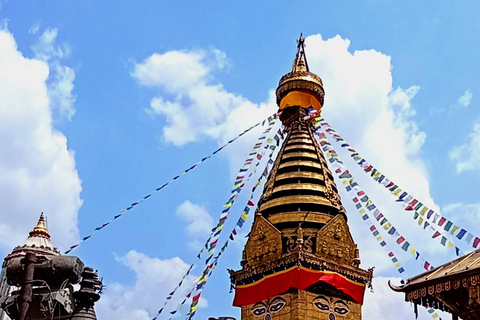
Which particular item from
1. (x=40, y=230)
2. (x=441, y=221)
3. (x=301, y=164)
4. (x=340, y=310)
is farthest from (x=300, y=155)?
(x=40, y=230)

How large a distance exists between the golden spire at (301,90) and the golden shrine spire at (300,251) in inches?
76.4

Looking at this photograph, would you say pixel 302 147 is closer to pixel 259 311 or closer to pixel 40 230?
pixel 259 311

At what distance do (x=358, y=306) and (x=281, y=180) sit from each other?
6892 mm

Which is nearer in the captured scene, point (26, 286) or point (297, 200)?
point (26, 286)

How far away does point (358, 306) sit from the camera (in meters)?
24.6

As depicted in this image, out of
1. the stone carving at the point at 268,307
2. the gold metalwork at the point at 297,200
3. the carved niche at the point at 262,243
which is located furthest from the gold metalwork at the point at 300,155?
the stone carving at the point at 268,307

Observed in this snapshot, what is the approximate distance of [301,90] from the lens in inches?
1198

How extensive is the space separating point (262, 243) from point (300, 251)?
2454 millimetres

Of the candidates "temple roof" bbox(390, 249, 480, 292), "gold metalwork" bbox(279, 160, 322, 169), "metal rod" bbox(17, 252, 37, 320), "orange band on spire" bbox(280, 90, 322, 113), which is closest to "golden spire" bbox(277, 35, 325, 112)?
"orange band on spire" bbox(280, 90, 322, 113)

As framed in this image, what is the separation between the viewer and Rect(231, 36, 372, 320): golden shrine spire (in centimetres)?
2388

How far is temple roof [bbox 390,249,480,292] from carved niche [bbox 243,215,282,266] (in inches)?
573

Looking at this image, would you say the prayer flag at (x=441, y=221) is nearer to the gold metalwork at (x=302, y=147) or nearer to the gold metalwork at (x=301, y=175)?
the gold metalwork at (x=301, y=175)

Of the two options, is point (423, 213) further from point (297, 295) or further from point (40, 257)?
point (40, 257)

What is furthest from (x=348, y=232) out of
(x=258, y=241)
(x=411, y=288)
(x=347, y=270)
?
(x=411, y=288)
